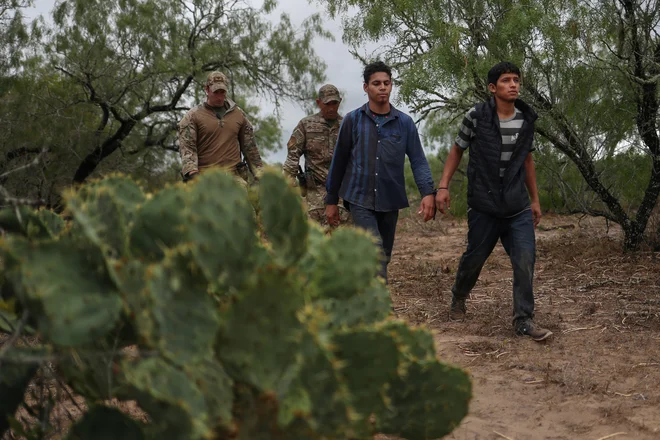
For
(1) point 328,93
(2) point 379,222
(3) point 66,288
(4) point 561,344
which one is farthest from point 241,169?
(3) point 66,288

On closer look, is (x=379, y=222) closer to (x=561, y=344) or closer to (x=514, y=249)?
(x=514, y=249)

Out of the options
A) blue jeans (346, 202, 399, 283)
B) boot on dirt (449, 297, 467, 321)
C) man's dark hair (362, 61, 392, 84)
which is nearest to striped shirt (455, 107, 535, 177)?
man's dark hair (362, 61, 392, 84)

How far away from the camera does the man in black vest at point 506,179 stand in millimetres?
4555

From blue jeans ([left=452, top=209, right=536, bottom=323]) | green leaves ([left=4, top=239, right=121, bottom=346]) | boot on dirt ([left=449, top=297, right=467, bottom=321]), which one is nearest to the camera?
green leaves ([left=4, top=239, right=121, bottom=346])

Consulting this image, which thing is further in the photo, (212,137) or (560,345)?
(212,137)

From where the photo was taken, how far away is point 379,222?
493 cm

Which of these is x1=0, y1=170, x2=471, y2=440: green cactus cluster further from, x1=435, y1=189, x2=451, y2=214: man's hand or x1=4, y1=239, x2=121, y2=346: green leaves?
x1=435, y1=189, x2=451, y2=214: man's hand

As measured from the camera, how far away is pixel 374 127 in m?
4.82

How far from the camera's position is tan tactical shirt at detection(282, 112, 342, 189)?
633 cm

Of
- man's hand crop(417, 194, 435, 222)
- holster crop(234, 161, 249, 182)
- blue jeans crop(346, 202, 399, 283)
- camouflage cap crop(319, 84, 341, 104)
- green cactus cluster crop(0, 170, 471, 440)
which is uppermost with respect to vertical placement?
camouflage cap crop(319, 84, 341, 104)

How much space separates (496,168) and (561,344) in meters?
1.20

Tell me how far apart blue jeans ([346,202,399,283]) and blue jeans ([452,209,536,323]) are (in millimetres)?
542

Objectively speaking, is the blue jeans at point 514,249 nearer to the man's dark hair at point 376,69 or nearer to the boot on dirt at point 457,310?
the boot on dirt at point 457,310

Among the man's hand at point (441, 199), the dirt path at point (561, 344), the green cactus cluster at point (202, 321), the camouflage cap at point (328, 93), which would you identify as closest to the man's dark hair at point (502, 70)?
the man's hand at point (441, 199)
